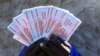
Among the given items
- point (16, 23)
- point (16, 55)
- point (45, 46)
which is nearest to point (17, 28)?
point (16, 23)

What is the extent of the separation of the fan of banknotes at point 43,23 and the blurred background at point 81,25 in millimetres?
503

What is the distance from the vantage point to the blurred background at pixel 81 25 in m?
1.54

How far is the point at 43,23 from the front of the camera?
1.03m

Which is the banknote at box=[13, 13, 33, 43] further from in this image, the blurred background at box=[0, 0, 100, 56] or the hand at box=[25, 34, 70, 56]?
the blurred background at box=[0, 0, 100, 56]

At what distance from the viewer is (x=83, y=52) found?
1.54 m

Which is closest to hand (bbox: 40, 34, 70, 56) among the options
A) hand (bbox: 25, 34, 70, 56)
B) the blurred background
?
hand (bbox: 25, 34, 70, 56)

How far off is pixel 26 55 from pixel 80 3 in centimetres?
66

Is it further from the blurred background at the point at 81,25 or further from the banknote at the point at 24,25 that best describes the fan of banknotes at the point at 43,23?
the blurred background at the point at 81,25

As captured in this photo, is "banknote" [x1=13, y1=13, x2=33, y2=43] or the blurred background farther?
the blurred background

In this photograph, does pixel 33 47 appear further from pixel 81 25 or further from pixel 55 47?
pixel 81 25

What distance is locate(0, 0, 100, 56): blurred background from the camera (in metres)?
1.54

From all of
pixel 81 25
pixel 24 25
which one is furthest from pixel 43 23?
pixel 81 25

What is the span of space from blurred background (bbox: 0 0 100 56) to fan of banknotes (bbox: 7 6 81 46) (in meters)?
0.50

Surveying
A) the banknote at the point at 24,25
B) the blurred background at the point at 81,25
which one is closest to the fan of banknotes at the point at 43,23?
the banknote at the point at 24,25
